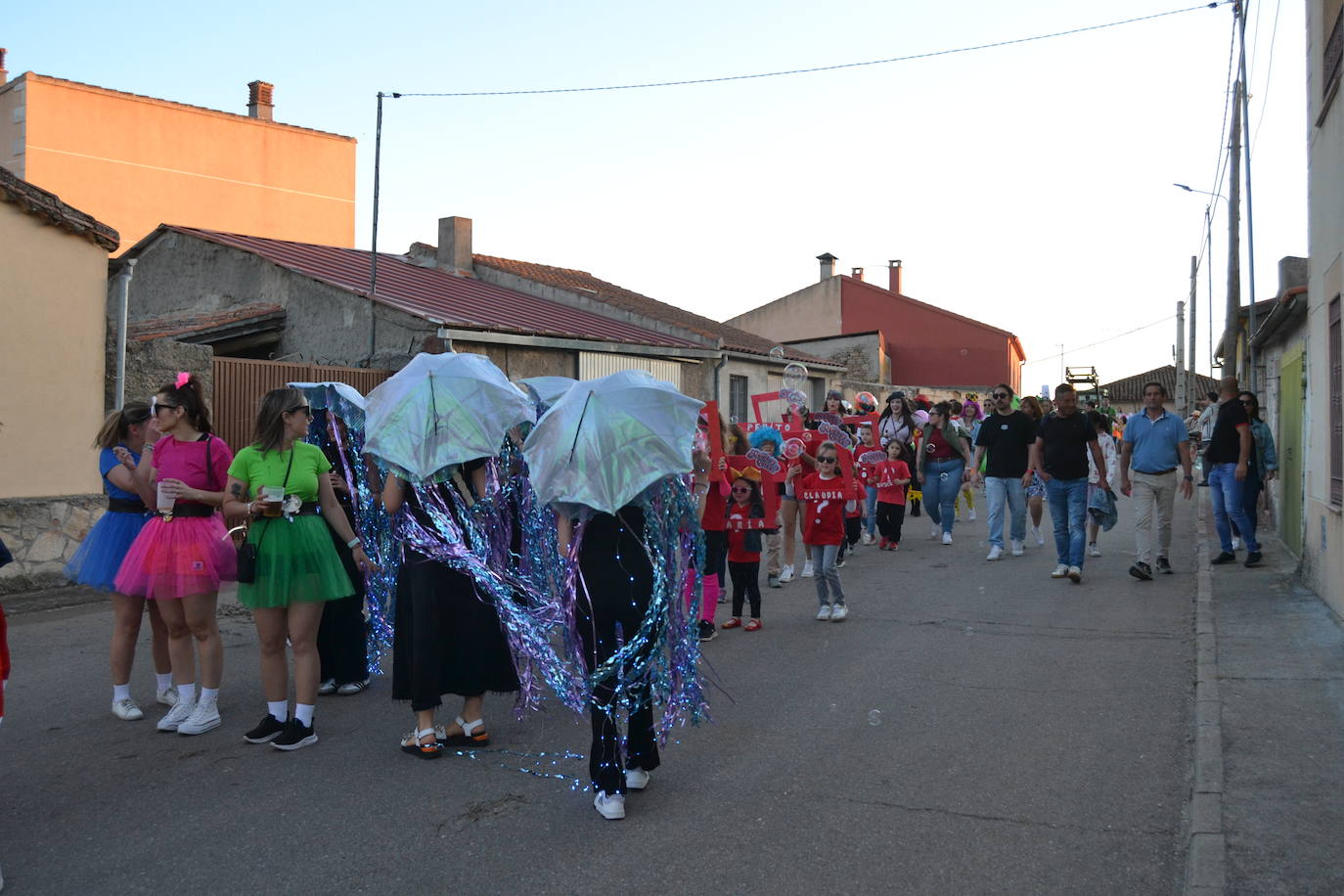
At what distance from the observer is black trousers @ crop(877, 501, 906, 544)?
1348 cm

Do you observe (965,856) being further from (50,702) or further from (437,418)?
(50,702)

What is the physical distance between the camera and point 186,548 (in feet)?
18.8

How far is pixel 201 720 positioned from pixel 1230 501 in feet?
30.3

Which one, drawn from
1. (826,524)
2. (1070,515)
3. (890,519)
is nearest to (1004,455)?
(1070,515)

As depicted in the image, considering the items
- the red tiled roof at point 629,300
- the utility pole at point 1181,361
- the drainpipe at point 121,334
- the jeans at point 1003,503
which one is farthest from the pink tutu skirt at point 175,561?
the utility pole at point 1181,361

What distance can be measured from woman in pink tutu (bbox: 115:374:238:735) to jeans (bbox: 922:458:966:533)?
372 inches

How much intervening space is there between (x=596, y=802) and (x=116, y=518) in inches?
126

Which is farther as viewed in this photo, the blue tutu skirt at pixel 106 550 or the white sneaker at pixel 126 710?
the white sneaker at pixel 126 710

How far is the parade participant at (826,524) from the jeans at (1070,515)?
9.15 ft

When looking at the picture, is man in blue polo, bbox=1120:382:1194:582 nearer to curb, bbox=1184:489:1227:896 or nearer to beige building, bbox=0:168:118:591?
curb, bbox=1184:489:1227:896

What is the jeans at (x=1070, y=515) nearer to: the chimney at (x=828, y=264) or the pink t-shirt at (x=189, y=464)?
the pink t-shirt at (x=189, y=464)

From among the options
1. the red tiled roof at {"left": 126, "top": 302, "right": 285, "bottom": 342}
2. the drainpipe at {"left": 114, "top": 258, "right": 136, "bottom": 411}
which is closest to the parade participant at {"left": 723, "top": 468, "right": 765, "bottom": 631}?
the drainpipe at {"left": 114, "top": 258, "right": 136, "bottom": 411}

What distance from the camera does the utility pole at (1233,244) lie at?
2380 cm

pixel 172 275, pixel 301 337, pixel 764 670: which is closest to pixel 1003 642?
pixel 764 670
